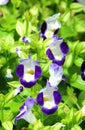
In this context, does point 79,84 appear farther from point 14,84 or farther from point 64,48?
point 14,84

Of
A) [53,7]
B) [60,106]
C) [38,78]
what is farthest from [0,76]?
[53,7]

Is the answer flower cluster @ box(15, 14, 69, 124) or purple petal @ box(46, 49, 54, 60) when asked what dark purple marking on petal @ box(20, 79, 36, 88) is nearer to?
flower cluster @ box(15, 14, 69, 124)

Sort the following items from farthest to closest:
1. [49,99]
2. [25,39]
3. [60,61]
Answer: [25,39], [60,61], [49,99]

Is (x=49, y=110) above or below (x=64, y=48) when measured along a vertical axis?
below

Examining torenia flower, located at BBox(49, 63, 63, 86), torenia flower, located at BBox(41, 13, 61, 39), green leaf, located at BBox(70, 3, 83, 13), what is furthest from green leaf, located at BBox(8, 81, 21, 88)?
green leaf, located at BBox(70, 3, 83, 13)

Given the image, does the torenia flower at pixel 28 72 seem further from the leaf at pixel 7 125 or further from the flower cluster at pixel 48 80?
the leaf at pixel 7 125

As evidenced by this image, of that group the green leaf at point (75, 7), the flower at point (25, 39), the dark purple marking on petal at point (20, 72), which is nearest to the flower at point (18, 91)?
the dark purple marking on petal at point (20, 72)

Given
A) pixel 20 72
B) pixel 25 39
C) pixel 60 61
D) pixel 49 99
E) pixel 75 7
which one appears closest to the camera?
pixel 49 99

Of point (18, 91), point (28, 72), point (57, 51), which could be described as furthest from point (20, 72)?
point (57, 51)
